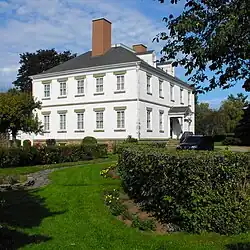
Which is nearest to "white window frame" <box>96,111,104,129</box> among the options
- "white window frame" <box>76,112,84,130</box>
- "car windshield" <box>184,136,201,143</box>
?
"white window frame" <box>76,112,84,130</box>

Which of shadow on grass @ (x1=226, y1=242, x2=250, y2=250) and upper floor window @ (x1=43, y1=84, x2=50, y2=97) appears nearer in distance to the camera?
shadow on grass @ (x1=226, y1=242, x2=250, y2=250)

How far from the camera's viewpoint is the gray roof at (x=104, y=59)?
4214 centimetres

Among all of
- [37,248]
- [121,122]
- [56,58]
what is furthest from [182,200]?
[56,58]

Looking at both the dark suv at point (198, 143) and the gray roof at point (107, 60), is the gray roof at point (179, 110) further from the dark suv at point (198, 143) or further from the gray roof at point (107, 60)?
the dark suv at point (198, 143)

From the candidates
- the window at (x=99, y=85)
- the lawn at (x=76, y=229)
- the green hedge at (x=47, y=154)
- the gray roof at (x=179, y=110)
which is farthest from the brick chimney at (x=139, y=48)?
the lawn at (x=76, y=229)

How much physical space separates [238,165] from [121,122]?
3359cm

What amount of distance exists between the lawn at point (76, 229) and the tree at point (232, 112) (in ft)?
168

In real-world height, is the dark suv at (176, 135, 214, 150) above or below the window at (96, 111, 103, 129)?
below

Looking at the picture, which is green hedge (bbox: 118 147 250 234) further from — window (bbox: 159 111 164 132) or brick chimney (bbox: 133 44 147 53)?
brick chimney (bbox: 133 44 147 53)

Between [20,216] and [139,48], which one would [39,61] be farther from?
[20,216]

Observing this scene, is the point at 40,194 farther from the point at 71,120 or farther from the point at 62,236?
the point at 71,120

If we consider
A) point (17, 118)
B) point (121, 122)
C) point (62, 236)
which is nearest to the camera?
point (62, 236)

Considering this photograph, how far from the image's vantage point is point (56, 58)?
6688cm

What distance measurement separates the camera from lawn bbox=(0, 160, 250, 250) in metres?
6.70
